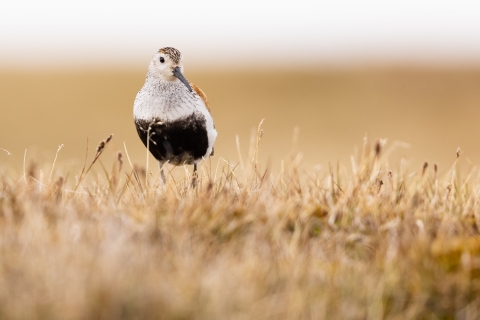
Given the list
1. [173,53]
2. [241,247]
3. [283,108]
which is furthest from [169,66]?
[283,108]

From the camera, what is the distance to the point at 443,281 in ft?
11.8

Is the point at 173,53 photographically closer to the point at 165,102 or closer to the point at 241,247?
the point at 165,102

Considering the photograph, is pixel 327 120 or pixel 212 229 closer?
pixel 212 229

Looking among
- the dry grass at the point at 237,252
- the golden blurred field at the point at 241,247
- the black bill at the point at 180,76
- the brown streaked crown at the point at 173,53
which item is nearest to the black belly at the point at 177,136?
the black bill at the point at 180,76

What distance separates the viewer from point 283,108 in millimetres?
26828

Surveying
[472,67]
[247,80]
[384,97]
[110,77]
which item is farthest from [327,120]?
[110,77]

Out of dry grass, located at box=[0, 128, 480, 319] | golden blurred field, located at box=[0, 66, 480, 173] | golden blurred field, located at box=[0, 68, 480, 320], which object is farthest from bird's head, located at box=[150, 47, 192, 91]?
golden blurred field, located at box=[0, 66, 480, 173]

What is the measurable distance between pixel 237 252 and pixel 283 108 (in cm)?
2319

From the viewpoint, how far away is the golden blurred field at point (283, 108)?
23.4 metres

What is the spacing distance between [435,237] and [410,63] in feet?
87.2

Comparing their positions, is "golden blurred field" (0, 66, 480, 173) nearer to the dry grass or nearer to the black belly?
the black belly

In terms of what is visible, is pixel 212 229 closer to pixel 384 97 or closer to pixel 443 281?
pixel 443 281

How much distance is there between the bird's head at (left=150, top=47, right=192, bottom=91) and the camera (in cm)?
662

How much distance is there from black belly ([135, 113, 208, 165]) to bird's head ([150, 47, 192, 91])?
337mm
